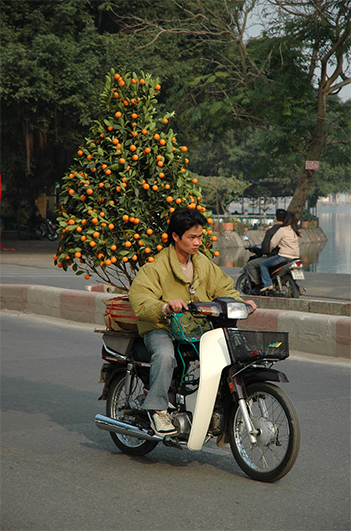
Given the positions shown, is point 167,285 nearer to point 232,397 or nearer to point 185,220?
point 185,220

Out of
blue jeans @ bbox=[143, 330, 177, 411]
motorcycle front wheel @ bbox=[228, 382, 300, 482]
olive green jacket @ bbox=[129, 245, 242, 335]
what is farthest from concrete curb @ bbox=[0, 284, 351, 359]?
motorcycle front wheel @ bbox=[228, 382, 300, 482]

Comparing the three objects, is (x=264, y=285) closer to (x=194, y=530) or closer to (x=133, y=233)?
(x=133, y=233)

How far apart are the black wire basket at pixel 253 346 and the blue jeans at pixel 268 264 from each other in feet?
25.7

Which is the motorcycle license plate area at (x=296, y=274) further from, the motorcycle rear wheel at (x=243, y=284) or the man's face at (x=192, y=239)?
the man's face at (x=192, y=239)

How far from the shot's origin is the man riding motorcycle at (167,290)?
392 cm

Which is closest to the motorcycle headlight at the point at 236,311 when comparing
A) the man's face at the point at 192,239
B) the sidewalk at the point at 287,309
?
the man's face at the point at 192,239

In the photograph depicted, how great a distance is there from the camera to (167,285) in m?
4.17

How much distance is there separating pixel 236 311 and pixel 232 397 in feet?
1.76

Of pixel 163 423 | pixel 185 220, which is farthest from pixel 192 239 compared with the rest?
pixel 163 423

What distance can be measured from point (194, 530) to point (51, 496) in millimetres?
867

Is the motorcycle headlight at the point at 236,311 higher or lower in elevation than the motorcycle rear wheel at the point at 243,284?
higher

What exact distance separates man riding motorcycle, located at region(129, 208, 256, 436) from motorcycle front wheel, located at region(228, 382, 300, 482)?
39cm

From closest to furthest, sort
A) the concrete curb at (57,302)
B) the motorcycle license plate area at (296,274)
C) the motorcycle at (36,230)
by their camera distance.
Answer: the concrete curb at (57,302), the motorcycle license plate area at (296,274), the motorcycle at (36,230)

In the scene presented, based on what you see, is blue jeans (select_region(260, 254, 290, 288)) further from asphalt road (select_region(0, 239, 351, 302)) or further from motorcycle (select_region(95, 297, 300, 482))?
motorcycle (select_region(95, 297, 300, 482))
